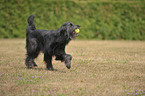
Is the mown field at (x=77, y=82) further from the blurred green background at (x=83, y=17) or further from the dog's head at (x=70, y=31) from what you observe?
the blurred green background at (x=83, y=17)

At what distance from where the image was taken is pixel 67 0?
22.5 m

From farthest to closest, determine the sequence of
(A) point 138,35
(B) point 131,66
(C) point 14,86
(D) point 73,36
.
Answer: (A) point 138,35 < (B) point 131,66 < (D) point 73,36 < (C) point 14,86

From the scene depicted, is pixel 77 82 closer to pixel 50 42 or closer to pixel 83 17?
pixel 50 42

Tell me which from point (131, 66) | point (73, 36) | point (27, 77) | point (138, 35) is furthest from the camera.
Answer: point (138, 35)

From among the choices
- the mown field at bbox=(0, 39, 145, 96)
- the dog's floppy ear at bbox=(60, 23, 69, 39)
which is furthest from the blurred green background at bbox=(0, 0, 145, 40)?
the dog's floppy ear at bbox=(60, 23, 69, 39)

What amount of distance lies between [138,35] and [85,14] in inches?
183

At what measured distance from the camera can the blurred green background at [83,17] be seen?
21.8 metres

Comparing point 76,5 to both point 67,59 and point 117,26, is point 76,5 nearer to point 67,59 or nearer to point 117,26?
point 117,26

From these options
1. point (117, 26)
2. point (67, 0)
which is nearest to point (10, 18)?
point (67, 0)

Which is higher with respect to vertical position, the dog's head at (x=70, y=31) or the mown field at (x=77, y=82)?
the dog's head at (x=70, y=31)

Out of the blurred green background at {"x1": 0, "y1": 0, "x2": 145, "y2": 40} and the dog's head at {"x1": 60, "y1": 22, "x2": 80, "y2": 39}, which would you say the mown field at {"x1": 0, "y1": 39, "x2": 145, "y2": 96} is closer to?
the dog's head at {"x1": 60, "y1": 22, "x2": 80, "y2": 39}

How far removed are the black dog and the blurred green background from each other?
13643 mm

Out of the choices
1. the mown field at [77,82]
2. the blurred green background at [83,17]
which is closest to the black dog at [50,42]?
the mown field at [77,82]

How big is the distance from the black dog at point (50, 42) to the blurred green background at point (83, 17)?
44.8ft
